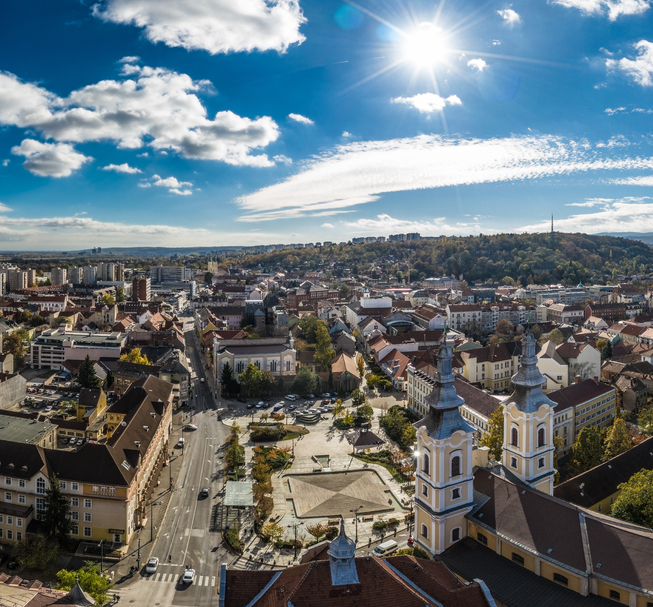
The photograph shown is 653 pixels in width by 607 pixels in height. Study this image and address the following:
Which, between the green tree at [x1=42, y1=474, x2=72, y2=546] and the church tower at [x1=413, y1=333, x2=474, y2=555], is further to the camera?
the green tree at [x1=42, y1=474, x2=72, y2=546]

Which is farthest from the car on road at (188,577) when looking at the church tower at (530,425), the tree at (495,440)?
the tree at (495,440)

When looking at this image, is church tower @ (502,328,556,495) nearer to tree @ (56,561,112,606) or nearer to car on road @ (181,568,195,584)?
car on road @ (181,568,195,584)

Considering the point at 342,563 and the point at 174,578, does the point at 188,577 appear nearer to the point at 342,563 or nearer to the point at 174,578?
the point at 174,578

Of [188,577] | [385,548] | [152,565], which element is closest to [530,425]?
[385,548]

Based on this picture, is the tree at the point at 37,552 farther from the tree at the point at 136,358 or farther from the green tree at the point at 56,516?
the tree at the point at 136,358

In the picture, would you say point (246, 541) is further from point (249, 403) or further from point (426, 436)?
point (249, 403)

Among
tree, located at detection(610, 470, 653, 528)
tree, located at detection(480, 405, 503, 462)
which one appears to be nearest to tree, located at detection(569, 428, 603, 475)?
tree, located at detection(480, 405, 503, 462)
